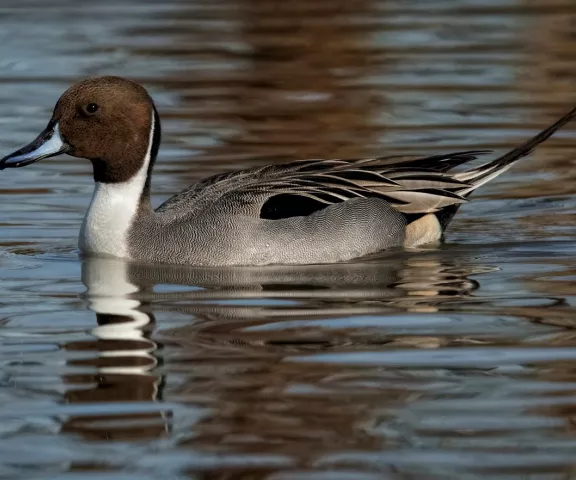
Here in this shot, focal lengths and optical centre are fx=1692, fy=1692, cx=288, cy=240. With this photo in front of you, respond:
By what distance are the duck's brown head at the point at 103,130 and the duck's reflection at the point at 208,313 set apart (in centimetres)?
49

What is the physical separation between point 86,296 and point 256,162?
3279mm

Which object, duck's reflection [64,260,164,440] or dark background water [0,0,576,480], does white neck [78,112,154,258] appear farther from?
duck's reflection [64,260,164,440]

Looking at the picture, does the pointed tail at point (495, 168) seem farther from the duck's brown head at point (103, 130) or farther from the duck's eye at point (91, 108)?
the duck's eye at point (91, 108)

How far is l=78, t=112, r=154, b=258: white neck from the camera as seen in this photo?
778 centimetres

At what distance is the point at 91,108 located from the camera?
7793 mm

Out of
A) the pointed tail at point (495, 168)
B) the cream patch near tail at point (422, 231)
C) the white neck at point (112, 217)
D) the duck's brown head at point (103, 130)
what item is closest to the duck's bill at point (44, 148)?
the duck's brown head at point (103, 130)

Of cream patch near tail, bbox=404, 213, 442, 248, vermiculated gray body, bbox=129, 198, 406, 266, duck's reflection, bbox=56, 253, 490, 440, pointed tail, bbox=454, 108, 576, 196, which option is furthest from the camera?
pointed tail, bbox=454, 108, 576, 196

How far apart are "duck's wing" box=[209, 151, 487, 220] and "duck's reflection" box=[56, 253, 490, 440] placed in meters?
0.30

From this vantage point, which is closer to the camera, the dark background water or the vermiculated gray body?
the dark background water

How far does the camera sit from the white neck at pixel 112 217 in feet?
25.5

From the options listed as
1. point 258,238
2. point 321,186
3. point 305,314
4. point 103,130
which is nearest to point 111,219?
point 103,130

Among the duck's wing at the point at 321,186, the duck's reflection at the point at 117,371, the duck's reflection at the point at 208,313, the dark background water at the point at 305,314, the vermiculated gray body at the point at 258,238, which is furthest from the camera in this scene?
the duck's wing at the point at 321,186

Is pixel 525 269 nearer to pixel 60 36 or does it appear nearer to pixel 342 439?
pixel 342 439

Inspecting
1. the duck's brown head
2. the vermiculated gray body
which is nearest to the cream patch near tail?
the vermiculated gray body
